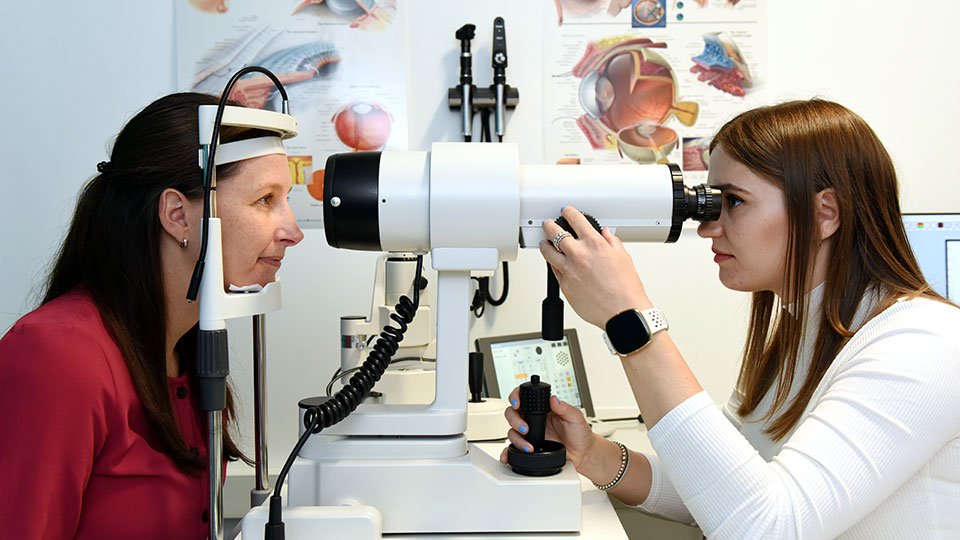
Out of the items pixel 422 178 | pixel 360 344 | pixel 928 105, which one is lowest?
pixel 360 344

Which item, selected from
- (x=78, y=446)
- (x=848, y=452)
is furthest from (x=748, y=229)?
(x=78, y=446)

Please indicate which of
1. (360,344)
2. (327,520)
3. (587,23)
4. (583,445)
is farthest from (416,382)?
(587,23)

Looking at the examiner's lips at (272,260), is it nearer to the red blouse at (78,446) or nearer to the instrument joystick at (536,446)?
the red blouse at (78,446)

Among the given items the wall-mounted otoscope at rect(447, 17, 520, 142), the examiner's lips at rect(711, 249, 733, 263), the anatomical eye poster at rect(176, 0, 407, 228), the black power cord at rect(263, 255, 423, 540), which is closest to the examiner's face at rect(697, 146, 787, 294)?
the examiner's lips at rect(711, 249, 733, 263)

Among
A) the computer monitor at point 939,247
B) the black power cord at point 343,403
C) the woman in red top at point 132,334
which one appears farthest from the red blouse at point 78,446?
the computer monitor at point 939,247

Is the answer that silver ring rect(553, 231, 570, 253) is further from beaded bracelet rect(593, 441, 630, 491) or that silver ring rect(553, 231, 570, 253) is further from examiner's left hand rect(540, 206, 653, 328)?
beaded bracelet rect(593, 441, 630, 491)

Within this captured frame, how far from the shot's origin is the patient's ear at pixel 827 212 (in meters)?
0.98

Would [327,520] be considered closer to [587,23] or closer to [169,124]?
[169,124]

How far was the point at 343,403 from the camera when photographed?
86cm

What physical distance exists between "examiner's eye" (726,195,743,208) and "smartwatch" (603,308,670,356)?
0.89 ft

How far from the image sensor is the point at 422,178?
34.6 inches

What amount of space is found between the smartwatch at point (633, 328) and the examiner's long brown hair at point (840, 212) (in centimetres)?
29

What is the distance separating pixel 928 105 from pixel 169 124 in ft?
6.32

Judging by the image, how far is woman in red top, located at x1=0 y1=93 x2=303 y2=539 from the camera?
87 centimetres
